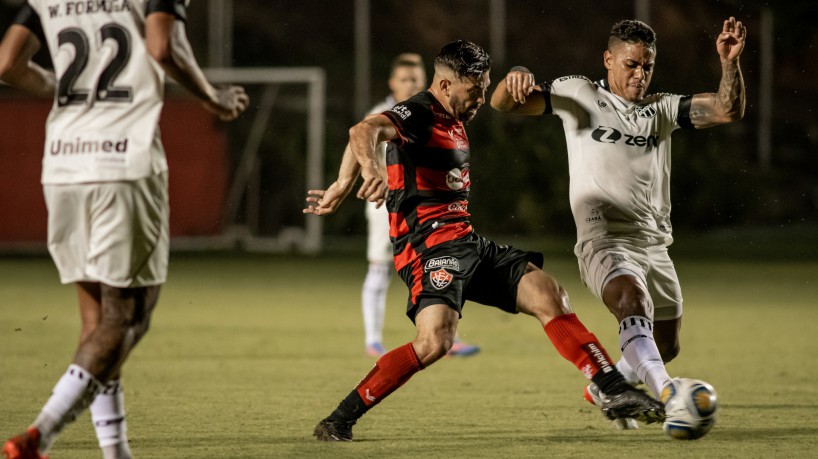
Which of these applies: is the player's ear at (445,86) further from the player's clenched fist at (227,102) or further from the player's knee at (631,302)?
the player's clenched fist at (227,102)

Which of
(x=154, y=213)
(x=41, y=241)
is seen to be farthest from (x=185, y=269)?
(x=154, y=213)

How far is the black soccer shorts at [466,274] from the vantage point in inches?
238

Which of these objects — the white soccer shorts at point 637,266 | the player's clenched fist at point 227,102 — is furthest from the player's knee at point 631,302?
the player's clenched fist at point 227,102

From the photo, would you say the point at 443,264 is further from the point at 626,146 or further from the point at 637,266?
the point at 626,146

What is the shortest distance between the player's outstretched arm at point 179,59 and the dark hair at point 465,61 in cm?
164

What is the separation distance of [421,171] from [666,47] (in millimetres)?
24885

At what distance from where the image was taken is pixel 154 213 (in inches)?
184

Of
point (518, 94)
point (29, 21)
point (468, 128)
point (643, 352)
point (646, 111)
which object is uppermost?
point (29, 21)

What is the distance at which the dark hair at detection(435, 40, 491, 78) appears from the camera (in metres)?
6.14

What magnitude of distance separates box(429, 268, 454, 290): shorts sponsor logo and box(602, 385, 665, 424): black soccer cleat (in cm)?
98

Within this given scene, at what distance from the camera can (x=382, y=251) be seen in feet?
32.9

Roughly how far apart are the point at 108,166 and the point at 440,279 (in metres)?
1.98

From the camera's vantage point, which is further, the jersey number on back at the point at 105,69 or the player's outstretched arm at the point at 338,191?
the player's outstretched arm at the point at 338,191

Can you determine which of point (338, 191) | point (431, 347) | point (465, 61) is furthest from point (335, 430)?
point (465, 61)
